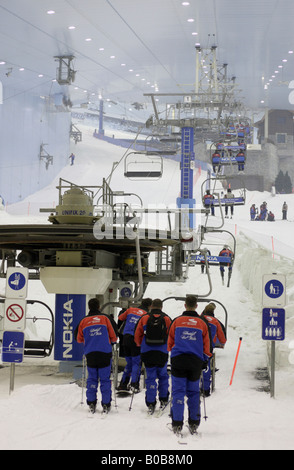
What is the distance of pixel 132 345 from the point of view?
30.0 ft

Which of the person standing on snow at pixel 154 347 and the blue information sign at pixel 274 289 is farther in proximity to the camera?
the blue information sign at pixel 274 289

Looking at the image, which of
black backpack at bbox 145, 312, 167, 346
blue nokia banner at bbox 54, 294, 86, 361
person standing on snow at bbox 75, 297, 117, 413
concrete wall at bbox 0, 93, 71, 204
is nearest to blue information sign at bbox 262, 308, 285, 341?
black backpack at bbox 145, 312, 167, 346

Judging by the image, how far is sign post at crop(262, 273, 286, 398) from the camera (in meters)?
8.82

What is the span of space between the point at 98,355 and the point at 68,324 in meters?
3.89

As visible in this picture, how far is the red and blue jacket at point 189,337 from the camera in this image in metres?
6.71

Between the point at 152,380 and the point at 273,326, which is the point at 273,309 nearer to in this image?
the point at 273,326

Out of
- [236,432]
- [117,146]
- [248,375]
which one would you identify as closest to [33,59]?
[248,375]

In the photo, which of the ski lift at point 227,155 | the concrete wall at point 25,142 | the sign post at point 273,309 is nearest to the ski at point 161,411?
the sign post at point 273,309

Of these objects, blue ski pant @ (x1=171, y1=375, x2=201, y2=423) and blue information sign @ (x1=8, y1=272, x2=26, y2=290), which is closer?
blue ski pant @ (x1=171, y1=375, x2=201, y2=423)

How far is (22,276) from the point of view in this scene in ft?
28.3

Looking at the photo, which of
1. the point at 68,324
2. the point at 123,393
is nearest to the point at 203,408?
the point at 123,393

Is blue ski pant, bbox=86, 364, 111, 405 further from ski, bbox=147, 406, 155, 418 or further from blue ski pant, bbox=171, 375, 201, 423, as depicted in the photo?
blue ski pant, bbox=171, 375, 201, 423

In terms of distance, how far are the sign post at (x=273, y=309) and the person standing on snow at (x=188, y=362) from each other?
227cm

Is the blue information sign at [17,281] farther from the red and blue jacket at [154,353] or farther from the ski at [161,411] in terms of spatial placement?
the ski at [161,411]
